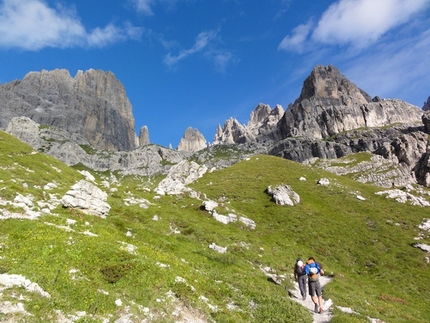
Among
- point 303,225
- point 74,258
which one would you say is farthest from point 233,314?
point 303,225

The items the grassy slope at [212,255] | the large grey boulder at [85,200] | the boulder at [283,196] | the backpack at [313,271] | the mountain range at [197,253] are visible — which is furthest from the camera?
the boulder at [283,196]

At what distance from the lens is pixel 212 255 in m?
27.7

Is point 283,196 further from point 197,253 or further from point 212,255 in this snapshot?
point 197,253

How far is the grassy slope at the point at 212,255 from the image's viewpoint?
1512cm

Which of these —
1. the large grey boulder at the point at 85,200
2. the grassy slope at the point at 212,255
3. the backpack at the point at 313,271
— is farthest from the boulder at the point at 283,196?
the backpack at the point at 313,271

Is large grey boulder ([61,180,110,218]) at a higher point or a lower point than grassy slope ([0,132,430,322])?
higher

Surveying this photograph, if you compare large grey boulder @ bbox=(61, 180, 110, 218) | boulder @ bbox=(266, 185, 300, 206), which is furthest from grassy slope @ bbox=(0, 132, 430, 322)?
boulder @ bbox=(266, 185, 300, 206)

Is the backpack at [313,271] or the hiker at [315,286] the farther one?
the backpack at [313,271]

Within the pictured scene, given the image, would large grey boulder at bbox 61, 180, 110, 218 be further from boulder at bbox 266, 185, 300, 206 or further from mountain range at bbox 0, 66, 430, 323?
boulder at bbox 266, 185, 300, 206

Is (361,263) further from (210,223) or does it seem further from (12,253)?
(12,253)

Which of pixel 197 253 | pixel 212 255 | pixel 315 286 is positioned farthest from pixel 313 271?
pixel 197 253

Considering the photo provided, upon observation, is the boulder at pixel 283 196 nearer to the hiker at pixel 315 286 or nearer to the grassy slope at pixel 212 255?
the grassy slope at pixel 212 255

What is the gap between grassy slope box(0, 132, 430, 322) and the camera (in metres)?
15.1

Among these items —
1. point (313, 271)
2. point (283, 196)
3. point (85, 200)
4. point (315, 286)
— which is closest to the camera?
point (315, 286)
